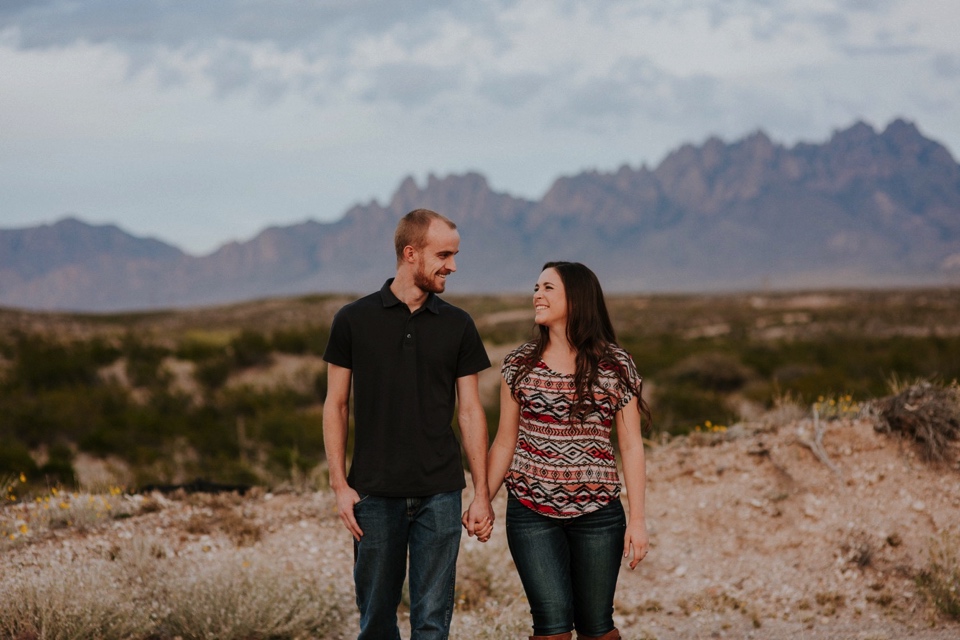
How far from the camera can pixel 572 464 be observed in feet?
11.7

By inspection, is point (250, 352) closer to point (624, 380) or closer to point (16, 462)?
point (16, 462)

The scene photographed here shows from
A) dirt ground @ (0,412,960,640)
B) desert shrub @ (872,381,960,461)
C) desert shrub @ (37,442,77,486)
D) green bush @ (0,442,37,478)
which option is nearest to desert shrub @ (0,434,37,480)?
green bush @ (0,442,37,478)

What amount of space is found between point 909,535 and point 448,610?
507 centimetres

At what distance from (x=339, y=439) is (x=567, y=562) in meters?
1.15

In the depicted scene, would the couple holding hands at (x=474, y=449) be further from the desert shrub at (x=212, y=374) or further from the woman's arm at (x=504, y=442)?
the desert shrub at (x=212, y=374)

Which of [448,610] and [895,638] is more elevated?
[448,610]

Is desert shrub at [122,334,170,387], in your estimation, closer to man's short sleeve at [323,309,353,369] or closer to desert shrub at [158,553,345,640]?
desert shrub at [158,553,345,640]

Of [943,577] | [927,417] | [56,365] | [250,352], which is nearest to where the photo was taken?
[943,577]

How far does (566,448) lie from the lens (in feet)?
11.8

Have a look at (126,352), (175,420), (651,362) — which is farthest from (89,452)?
(651,362)

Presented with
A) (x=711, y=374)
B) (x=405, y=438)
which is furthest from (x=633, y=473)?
(x=711, y=374)

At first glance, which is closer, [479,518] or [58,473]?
[479,518]

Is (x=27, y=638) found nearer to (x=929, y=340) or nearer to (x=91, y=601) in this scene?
(x=91, y=601)

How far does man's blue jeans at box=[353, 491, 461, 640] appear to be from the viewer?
368 centimetres
